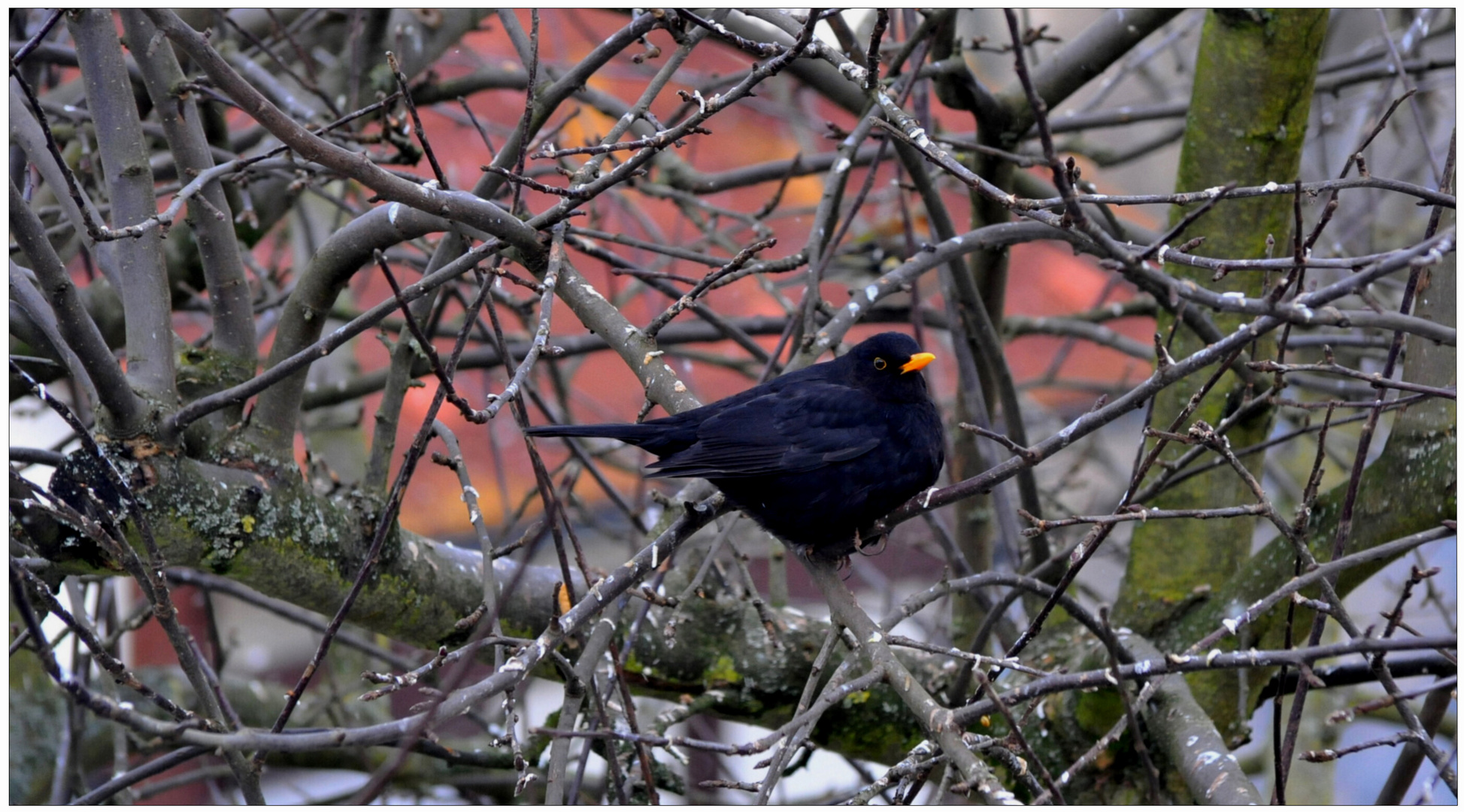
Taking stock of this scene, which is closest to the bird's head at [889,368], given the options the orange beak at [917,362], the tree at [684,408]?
the orange beak at [917,362]

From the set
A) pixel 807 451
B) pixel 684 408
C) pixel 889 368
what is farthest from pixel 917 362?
pixel 684 408

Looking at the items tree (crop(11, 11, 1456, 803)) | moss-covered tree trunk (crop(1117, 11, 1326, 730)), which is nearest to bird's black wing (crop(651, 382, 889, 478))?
tree (crop(11, 11, 1456, 803))

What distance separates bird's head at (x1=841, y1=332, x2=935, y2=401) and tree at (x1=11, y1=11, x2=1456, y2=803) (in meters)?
0.26

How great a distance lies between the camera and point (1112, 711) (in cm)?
349

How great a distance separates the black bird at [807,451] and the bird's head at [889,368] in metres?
0.03

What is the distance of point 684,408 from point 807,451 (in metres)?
0.57

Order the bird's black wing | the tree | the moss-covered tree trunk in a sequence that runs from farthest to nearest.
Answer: the moss-covered tree trunk → the bird's black wing → the tree

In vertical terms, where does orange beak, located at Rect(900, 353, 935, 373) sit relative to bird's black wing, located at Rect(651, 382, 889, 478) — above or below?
above

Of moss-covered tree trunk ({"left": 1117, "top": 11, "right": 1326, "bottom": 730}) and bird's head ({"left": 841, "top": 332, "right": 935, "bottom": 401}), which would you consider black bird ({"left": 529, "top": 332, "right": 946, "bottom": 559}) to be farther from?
moss-covered tree trunk ({"left": 1117, "top": 11, "right": 1326, "bottom": 730})

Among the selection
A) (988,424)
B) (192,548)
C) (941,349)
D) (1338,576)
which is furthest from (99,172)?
(941,349)

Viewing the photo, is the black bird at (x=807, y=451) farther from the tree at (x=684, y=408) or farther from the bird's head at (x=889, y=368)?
the tree at (x=684, y=408)

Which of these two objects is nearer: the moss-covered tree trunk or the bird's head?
the bird's head

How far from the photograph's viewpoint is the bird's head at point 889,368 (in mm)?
3570

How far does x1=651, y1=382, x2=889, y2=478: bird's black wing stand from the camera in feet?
10.2
